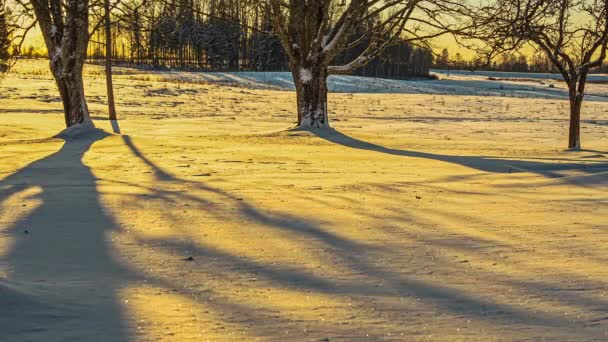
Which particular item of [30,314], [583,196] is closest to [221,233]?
[30,314]

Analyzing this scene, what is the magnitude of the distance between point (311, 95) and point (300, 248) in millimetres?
11617

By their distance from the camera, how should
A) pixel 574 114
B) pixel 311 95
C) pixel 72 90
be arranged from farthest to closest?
pixel 311 95 → pixel 72 90 → pixel 574 114

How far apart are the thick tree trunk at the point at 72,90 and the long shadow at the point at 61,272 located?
8.75m

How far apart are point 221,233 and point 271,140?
9.03 m

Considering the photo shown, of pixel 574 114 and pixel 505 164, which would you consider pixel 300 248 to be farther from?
pixel 574 114

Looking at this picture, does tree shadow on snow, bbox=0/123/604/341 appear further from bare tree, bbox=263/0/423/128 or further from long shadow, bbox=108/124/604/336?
bare tree, bbox=263/0/423/128

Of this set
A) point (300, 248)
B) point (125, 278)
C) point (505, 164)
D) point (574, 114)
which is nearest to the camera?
point (125, 278)

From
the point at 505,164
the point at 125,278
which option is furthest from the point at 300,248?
the point at 505,164

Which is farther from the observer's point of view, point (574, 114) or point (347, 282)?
point (574, 114)

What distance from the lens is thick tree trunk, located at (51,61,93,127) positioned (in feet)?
49.8

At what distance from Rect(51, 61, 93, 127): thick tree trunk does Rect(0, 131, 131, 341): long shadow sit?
8746 mm

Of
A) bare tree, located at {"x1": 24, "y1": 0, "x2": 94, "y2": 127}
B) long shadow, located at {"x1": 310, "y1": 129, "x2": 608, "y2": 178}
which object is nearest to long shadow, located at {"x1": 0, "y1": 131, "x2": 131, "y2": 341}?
long shadow, located at {"x1": 310, "y1": 129, "x2": 608, "y2": 178}

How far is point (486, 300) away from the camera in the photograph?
346 centimetres

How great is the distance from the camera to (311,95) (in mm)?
15922
